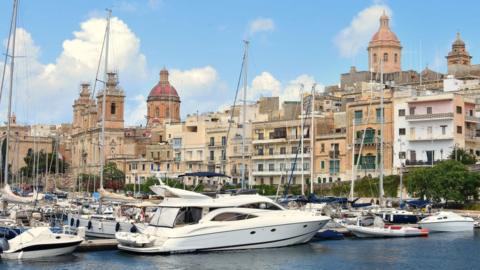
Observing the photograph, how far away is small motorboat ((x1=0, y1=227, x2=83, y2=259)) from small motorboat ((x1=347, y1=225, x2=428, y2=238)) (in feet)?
61.6

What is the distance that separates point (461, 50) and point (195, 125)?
4057 cm

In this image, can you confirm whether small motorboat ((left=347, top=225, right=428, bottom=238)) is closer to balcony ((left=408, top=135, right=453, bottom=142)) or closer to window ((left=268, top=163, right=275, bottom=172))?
balcony ((left=408, top=135, right=453, bottom=142))

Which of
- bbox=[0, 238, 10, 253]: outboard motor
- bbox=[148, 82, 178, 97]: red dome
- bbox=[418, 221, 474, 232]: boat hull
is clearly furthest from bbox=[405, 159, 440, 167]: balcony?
bbox=[148, 82, 178, 97]: red dome

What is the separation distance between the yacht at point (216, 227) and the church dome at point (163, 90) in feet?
318

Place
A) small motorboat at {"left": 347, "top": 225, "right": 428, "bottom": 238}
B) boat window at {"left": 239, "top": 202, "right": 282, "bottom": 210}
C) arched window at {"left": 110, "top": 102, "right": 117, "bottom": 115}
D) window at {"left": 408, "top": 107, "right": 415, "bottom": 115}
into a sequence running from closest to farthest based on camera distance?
boat window at {"left": 239, "top": 202, "right": 282, "bottom": 210}, small motorboat at {"left": 347, "top": 225, "right": 428, "bottom": 238}, window at {"left": 408, "top": 107, "right": 415, "bottom": 115}, arched window at {"left": 110, "top": 102, "right": 117, "bottom": 115}

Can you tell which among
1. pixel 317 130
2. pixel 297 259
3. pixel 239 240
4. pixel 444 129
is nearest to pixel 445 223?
pixel 297 259

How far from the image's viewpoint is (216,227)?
132ft

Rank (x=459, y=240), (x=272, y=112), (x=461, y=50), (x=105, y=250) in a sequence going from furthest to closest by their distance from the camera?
(x=461, y=50), (x=272, y=112), (x=459, y=240), (x=105, y=250)

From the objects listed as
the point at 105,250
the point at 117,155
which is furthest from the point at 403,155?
the point at 117,155

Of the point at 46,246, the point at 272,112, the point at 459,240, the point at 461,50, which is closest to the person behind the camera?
the point at 46,246

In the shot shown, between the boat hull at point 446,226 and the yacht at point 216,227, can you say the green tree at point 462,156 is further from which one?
the yacht at point 216,227

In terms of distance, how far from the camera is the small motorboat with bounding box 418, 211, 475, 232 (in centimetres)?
5500

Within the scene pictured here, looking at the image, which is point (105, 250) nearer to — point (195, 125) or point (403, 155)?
point (403, 155)

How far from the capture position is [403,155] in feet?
254
